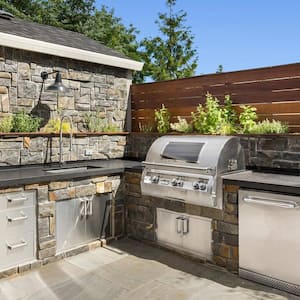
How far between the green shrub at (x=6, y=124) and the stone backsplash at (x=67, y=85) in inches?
4.0

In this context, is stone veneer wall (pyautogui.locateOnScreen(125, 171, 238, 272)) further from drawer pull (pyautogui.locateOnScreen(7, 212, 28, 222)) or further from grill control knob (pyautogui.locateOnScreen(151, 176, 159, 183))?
drawer pull (pyautogui.locateOnScreen(7, 212, 28, 222))

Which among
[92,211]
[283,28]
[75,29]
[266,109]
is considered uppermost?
[75,29]

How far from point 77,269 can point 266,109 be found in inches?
112

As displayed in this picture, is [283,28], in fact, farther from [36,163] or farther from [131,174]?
[36,163]

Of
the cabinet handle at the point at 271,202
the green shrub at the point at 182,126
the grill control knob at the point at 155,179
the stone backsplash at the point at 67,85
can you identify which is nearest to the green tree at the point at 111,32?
the stone backsplash at the point at 67,85

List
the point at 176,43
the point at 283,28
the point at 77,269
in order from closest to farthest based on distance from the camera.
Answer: the point at 77,269 < the point at 283,28 < the point at 176,43

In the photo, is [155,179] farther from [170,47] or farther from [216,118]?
[170,47]

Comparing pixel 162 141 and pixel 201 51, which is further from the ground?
pixel 201 51

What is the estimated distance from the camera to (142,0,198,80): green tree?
12.3 m

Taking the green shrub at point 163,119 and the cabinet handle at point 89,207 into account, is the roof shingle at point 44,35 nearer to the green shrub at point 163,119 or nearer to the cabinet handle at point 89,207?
the green shrub at point 163,119

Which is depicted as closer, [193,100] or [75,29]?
[193,100]

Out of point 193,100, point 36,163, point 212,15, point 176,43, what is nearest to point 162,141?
point 193,100

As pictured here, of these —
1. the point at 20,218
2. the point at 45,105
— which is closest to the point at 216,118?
the point at 45,105

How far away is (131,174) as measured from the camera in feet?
14.1
